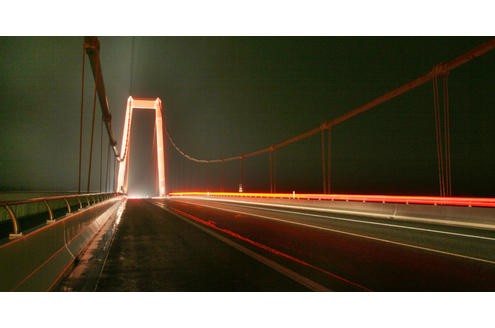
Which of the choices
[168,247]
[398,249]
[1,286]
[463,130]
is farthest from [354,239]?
[463,130]

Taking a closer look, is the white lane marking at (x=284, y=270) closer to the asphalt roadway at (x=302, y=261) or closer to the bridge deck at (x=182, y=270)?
the asphalt roadway at (x=302, y=261)

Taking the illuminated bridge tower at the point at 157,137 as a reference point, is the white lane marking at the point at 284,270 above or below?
below

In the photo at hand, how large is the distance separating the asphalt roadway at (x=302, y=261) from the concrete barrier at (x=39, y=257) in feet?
2.14

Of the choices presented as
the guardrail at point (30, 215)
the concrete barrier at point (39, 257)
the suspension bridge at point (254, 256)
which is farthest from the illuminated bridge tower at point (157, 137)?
the concrete barrier at point (39, 257)

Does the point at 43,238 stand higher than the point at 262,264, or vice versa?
the point at 43,238

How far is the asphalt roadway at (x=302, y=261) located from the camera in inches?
275

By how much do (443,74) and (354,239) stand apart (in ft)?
33.9

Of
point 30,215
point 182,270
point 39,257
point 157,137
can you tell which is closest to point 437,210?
point 182,270

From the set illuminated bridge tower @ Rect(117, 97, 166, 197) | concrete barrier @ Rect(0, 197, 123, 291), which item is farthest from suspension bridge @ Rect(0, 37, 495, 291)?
illuminated bridge tower @ Rect(117, 97, 166, 197)

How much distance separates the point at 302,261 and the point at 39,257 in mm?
4491

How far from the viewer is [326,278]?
7359 millimetres

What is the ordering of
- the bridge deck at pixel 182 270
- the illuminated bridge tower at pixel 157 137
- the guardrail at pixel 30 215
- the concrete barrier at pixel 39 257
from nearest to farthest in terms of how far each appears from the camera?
the concrete barrier at pixel 39 257 → the guardrail at pixel 30 215 → the bridge deck at pixel 182 270 → the illuminated bridge tower at pixel 157 137

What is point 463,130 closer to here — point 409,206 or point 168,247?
point 409,206

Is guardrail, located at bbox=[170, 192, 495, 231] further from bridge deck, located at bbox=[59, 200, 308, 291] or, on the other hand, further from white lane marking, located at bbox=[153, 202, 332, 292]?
bridge deck, located at bbox=[59, 200, 308, 291]
